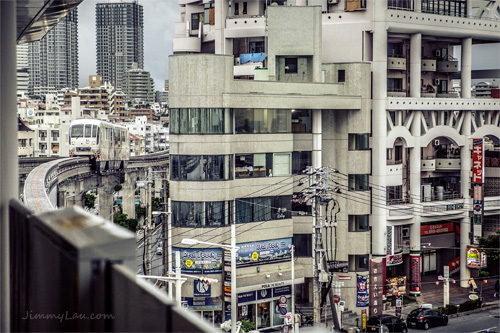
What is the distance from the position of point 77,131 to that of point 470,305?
25.6m

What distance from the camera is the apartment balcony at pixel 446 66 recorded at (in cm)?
4703

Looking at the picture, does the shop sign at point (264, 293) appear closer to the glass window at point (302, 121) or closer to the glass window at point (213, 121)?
the glass window at point (213, 121)

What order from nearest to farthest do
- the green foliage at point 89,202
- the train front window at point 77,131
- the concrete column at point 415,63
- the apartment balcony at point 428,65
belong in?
1. the concrete column at point 415,63
2. the apartment balcony at point 428,65
3. the train front window at point 77,131
4. the green foliage at point 89,202

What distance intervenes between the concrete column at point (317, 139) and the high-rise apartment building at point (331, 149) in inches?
2.0

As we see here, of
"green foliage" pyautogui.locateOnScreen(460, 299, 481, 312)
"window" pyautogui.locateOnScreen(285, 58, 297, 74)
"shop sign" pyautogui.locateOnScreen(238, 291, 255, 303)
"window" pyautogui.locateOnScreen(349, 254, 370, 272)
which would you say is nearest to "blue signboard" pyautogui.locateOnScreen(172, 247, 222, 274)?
"shop sign" pyautogui.locateOnScreen(238, 291, 255, 303)

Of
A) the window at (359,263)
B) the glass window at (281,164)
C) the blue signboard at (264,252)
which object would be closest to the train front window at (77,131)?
the glass window at (281,164)

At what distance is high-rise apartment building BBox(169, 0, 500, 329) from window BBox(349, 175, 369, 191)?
65 millimetres

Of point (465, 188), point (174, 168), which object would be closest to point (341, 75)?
point (174, 168)

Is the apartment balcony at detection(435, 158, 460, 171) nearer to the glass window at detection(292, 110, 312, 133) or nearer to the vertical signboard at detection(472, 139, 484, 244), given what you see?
the vertical signboard at detection(472, 139, 484, 244)

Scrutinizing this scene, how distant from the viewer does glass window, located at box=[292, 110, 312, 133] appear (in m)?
37.3

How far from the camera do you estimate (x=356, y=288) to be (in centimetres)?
3791

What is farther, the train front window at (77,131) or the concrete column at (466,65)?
the train front window at (77,131)

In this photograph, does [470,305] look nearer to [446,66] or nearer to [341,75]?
[341,75]

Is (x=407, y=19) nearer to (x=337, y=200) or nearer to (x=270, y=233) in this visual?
(x=337, y=200)
